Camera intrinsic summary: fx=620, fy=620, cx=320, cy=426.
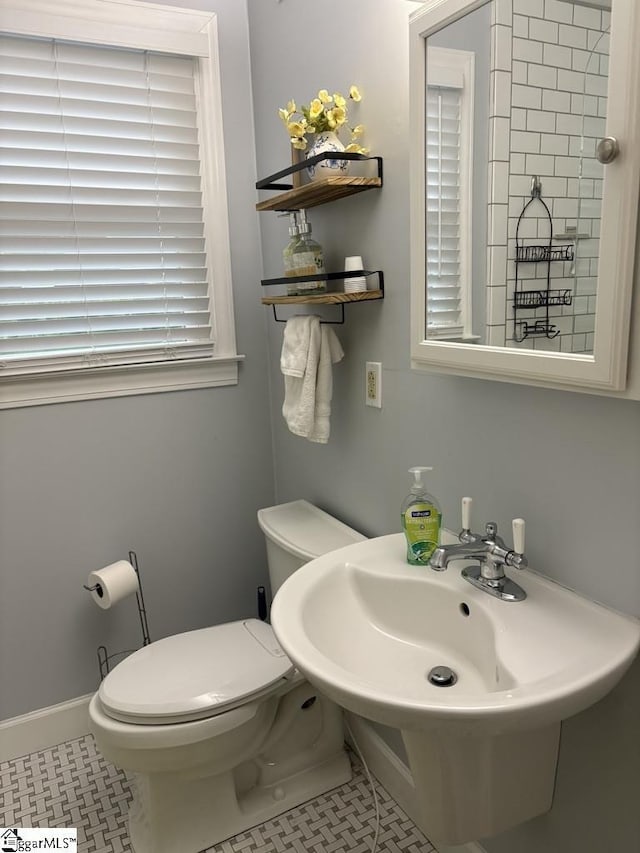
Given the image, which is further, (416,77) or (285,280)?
(285,280)

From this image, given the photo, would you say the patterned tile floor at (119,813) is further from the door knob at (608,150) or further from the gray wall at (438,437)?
the door knob at (608,150)

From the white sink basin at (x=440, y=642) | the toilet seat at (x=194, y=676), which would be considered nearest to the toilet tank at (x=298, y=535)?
the toilet seat at (x=194, y=676)

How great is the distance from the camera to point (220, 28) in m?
1.93

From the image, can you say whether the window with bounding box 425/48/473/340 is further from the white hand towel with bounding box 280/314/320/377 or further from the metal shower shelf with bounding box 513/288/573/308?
the white hand towel with bounding box 280/314/320/377

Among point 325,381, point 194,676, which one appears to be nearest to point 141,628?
point 194,676

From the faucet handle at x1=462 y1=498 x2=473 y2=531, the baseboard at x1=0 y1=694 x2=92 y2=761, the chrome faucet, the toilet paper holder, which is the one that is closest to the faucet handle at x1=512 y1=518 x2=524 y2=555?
the chrome faucet

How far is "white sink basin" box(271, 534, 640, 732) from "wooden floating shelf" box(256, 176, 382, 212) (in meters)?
0.81

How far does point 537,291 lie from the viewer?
102 centimetres

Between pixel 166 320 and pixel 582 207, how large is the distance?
1.40 metres

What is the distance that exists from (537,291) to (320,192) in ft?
2.20

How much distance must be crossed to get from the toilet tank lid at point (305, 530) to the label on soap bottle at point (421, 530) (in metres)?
0.31

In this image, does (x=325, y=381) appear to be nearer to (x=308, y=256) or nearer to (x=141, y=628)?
(x=308, y=256)

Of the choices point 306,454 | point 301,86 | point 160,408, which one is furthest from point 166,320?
point 301,86

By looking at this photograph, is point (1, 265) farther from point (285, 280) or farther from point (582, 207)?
point (582, 207)
